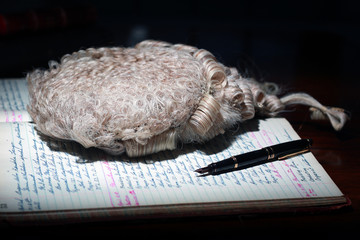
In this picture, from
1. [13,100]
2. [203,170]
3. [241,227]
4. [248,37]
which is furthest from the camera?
[248,37]

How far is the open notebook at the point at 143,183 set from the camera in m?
0.75

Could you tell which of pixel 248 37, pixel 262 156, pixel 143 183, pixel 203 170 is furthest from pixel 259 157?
pixel 248 37

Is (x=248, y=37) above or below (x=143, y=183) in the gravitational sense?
above

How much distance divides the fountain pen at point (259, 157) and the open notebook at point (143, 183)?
0.01 m

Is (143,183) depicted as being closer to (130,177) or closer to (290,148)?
(130,177)

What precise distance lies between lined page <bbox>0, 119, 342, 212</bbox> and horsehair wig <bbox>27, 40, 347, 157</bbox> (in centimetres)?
3

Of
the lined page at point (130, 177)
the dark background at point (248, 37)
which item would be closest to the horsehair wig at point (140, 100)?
the lined page at point (130, 177)

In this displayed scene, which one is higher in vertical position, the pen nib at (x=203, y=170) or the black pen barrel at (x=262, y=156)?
the pen nib at (x=203, y=170)

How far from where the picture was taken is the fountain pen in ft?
2.83

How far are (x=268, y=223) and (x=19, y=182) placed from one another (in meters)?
0.38

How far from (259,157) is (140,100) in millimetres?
226

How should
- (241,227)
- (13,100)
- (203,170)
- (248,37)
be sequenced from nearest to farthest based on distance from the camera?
→ (241,227)
(203,170)
(13,100)
(248,37)

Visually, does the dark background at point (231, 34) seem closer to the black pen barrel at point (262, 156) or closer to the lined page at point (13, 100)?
the lined page at point (13, 100)

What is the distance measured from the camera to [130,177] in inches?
33.3
